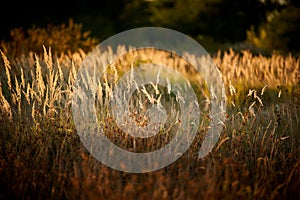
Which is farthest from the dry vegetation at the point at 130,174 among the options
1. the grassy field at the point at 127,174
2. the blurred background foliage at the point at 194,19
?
the blurred background foliage at the point at 194,19

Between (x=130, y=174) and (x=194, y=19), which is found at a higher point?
(x=194, y=19)

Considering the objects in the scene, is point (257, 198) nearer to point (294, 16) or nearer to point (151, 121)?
point (151, 121)

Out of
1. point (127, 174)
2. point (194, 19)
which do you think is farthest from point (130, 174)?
point (194, 19)

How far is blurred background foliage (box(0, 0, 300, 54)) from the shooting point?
1168cm

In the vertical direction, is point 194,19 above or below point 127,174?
above

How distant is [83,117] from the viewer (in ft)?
13.5

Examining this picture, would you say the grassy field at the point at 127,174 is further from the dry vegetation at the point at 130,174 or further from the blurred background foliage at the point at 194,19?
the blurred background foliage at the point at 194,19

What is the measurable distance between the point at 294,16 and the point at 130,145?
8.68 meters

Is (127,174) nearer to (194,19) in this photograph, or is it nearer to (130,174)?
(130,174)

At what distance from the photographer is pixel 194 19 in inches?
539

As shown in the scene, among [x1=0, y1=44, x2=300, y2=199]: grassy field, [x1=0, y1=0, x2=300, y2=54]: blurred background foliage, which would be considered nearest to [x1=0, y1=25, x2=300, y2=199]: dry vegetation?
[x1=0, y1=44, x2=300, y2=199]: grassy field

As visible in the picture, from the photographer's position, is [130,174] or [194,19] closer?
[130,174]

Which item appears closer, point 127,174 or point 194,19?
point 127,174

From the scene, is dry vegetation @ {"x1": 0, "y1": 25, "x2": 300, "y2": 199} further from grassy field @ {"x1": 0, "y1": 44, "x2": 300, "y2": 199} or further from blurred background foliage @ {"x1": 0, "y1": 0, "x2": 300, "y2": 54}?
blurred background foliage @ {"x1": 0, "y1": 0, "x2": 300, "y2": 54}
